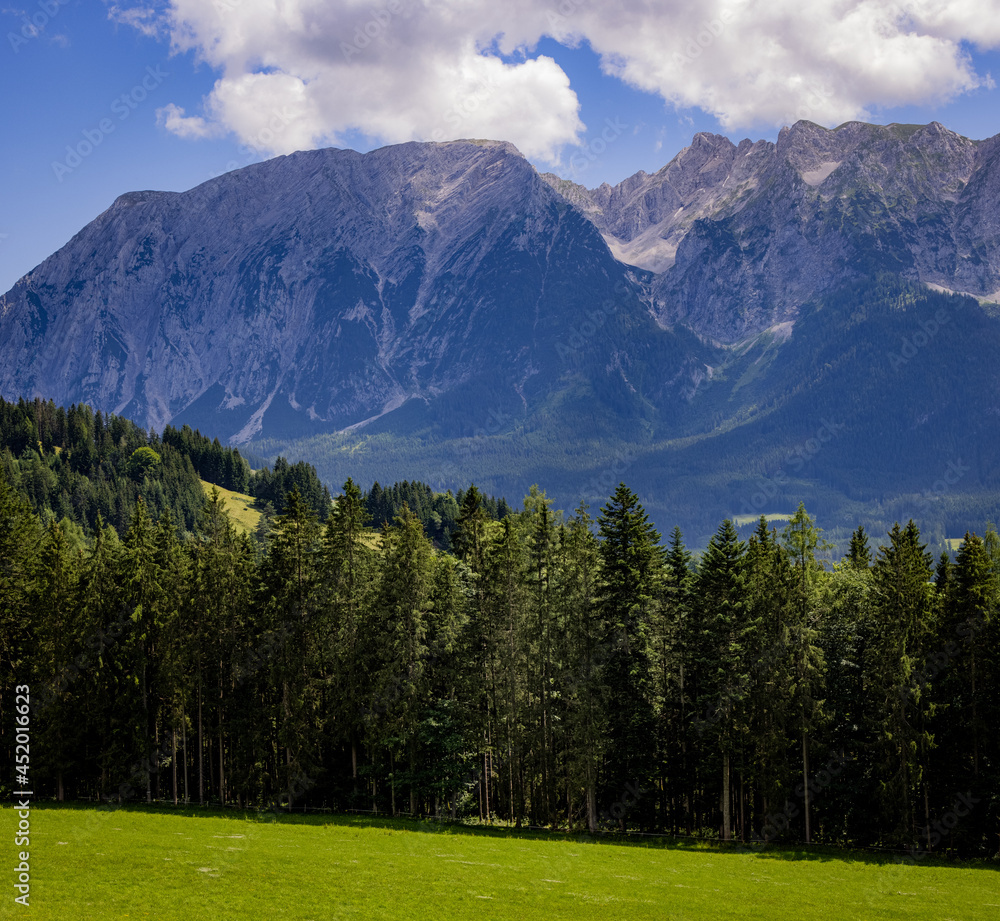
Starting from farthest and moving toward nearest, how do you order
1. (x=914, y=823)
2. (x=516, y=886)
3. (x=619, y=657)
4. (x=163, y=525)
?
(x=163, y=525) < (x=619, y=657) < (x=914, y=823) < (x=516, y=886)

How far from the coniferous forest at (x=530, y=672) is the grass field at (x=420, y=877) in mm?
5917

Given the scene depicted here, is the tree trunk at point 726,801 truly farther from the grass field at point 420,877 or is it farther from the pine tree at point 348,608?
the pine tree at point 348,608

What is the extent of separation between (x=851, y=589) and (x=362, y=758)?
37.9 metres

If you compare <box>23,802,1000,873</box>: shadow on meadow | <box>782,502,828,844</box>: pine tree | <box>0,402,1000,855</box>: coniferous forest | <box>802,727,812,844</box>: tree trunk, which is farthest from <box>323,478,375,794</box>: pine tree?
<box>802,727,812,844</box>: tree trunk

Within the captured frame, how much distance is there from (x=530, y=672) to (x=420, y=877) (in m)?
23.8

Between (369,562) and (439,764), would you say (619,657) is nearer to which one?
(439,764)

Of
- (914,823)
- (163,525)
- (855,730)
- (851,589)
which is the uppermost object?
(163,525)

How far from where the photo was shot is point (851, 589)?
219 feet

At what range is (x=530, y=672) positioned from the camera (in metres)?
66.4

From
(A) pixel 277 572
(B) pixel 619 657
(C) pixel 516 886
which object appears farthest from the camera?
(A) pixel 277 572

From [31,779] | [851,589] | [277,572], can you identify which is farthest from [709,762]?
[31,779]

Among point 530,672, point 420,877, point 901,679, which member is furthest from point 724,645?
point 420,877

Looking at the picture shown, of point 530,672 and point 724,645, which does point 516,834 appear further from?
point 724,645

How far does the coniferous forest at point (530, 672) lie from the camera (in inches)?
2360
